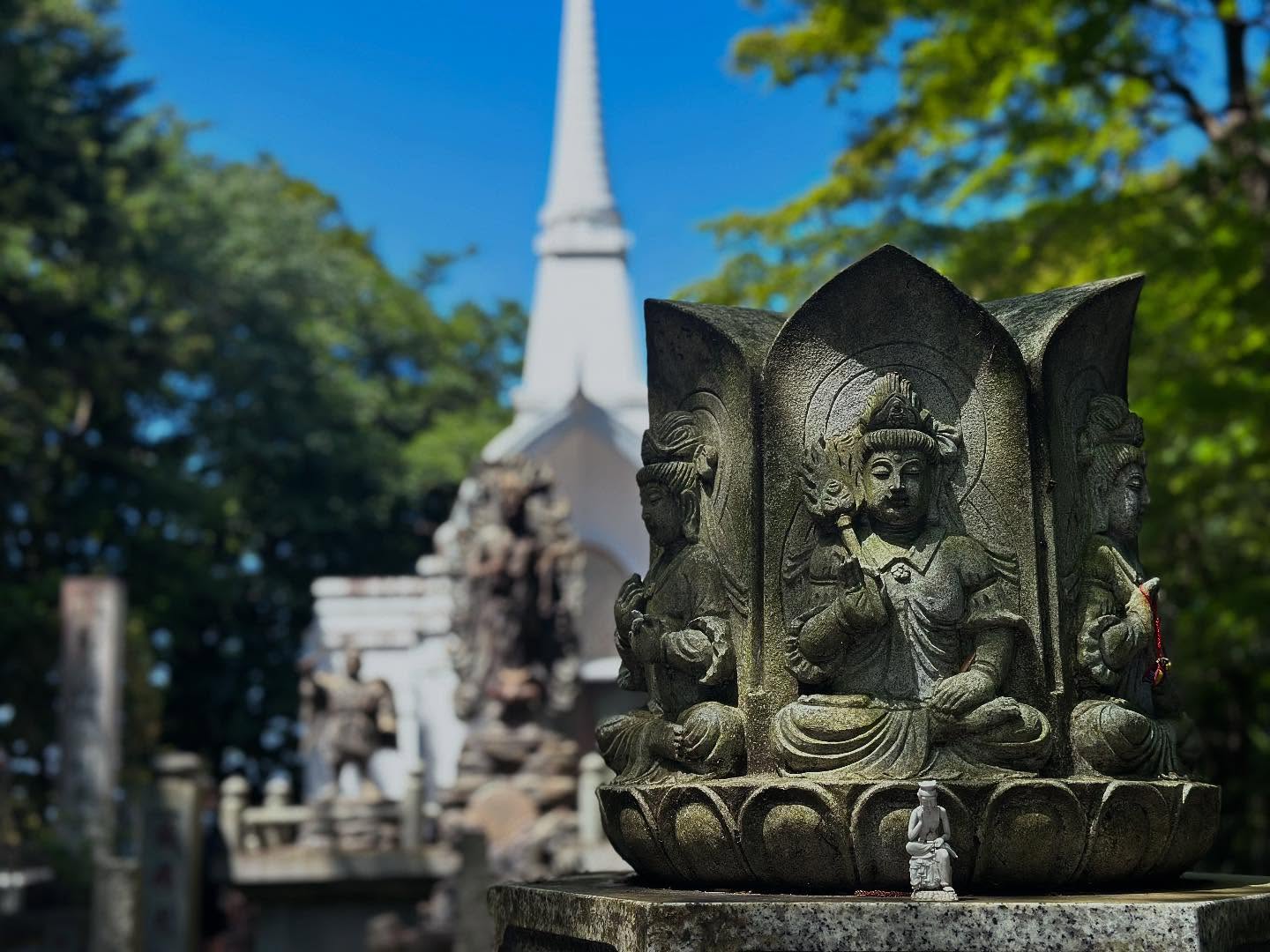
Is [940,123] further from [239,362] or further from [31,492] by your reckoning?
[239,362]

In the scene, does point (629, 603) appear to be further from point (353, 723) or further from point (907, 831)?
point (353, 723)

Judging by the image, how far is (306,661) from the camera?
A: 20891 mm

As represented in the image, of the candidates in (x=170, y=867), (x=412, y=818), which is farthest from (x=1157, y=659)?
(x=412, y=818)

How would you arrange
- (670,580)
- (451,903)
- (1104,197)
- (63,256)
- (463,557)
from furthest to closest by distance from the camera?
(63,256) < (463,557) < (451,903) < (1104,197) < (670,580)

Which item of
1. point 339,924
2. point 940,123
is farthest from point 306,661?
point 940,123

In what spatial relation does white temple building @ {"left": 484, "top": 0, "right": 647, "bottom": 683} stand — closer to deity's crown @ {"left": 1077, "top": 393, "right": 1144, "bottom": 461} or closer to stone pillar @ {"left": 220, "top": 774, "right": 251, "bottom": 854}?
stone pillar @ {"left": 220, "top": 774, "right": 251, "bottom": 854}

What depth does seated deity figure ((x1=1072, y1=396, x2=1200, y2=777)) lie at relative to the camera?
434 cm

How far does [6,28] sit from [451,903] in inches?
582

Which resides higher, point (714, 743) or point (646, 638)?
point (646, 638)

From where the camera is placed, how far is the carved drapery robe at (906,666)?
4.21 meters

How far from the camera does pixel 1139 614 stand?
14.9ft

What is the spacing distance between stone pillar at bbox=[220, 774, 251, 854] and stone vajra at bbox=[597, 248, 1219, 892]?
12569mm

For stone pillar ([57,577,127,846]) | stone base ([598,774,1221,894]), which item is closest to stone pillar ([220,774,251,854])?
stone pillar ([57,577,127,846])

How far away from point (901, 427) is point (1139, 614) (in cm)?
88
